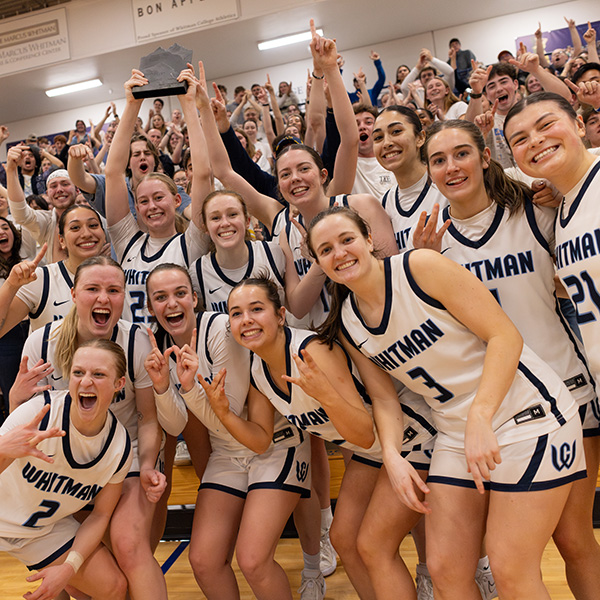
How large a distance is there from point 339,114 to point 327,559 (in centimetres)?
245

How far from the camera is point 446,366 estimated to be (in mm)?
1975

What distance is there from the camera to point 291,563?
3363mm

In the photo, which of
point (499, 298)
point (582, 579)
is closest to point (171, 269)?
point (499, 298)

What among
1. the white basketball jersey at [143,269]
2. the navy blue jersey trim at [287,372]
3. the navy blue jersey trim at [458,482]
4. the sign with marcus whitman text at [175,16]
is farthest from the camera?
the sign with marcus whitman text at [175,16]

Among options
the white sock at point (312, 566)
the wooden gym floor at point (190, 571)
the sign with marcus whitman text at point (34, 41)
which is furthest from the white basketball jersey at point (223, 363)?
the sign with marcus whitman text at point (34, 41)

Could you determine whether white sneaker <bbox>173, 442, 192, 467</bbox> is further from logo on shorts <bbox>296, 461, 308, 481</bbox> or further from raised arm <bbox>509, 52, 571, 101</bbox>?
raised arm <bbox>509, 52, 571, 101</bbox>

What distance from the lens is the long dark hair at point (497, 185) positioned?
216cm

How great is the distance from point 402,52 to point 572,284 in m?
10.3

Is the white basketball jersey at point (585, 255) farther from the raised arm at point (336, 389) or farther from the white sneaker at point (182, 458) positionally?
the white sneaker at point (182, 458)

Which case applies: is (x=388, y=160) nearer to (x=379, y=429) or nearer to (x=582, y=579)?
(x=379, y=429)

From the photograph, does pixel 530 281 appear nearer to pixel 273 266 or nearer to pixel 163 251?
pixel 273 266

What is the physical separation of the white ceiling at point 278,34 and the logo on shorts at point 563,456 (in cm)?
882

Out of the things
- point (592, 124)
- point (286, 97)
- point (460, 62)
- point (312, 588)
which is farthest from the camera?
point (286, 97)

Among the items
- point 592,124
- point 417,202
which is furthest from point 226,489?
point 592,124
